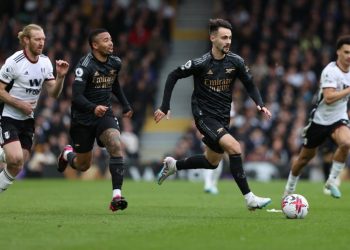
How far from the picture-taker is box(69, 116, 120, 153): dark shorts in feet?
43.3

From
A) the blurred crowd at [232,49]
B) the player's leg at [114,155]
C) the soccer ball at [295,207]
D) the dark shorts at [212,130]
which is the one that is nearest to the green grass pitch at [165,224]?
the soccer ball at [295,207]

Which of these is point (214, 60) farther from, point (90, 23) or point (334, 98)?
point (90, 23)

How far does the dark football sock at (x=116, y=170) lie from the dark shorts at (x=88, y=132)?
1.59ft

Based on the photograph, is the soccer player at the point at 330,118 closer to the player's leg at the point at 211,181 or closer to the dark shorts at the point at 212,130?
the dark shorts at the point at 212,130

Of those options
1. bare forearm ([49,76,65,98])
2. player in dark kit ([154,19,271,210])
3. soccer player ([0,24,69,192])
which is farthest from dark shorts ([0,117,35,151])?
player in dark kit ([154,19,271,210])

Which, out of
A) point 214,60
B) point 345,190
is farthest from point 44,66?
point 345,190

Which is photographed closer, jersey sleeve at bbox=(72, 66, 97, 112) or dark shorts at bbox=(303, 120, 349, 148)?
jersey sleeve at bbox=(72, 66, 97, 112)

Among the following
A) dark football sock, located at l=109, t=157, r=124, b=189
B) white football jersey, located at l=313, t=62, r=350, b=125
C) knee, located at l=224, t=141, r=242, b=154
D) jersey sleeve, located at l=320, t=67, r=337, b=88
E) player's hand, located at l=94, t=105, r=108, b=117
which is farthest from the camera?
white football jersey, located at l=313, t=62, r=350, b=125

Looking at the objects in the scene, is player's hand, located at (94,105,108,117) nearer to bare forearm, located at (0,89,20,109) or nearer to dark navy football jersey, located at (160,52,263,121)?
dark navy football jersey, located at (160,52,263,121)

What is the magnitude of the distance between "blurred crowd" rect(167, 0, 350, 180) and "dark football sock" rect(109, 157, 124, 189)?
43.3 ft

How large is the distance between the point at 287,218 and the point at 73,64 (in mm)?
18720

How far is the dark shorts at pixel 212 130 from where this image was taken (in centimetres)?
1293

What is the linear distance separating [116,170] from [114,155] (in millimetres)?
236

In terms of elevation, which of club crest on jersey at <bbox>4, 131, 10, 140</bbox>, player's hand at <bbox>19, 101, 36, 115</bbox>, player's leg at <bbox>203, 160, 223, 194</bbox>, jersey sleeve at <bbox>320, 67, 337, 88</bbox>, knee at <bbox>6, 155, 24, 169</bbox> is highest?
jersey sleeve at <bbox>320, 67, 337, 88</bbox>
